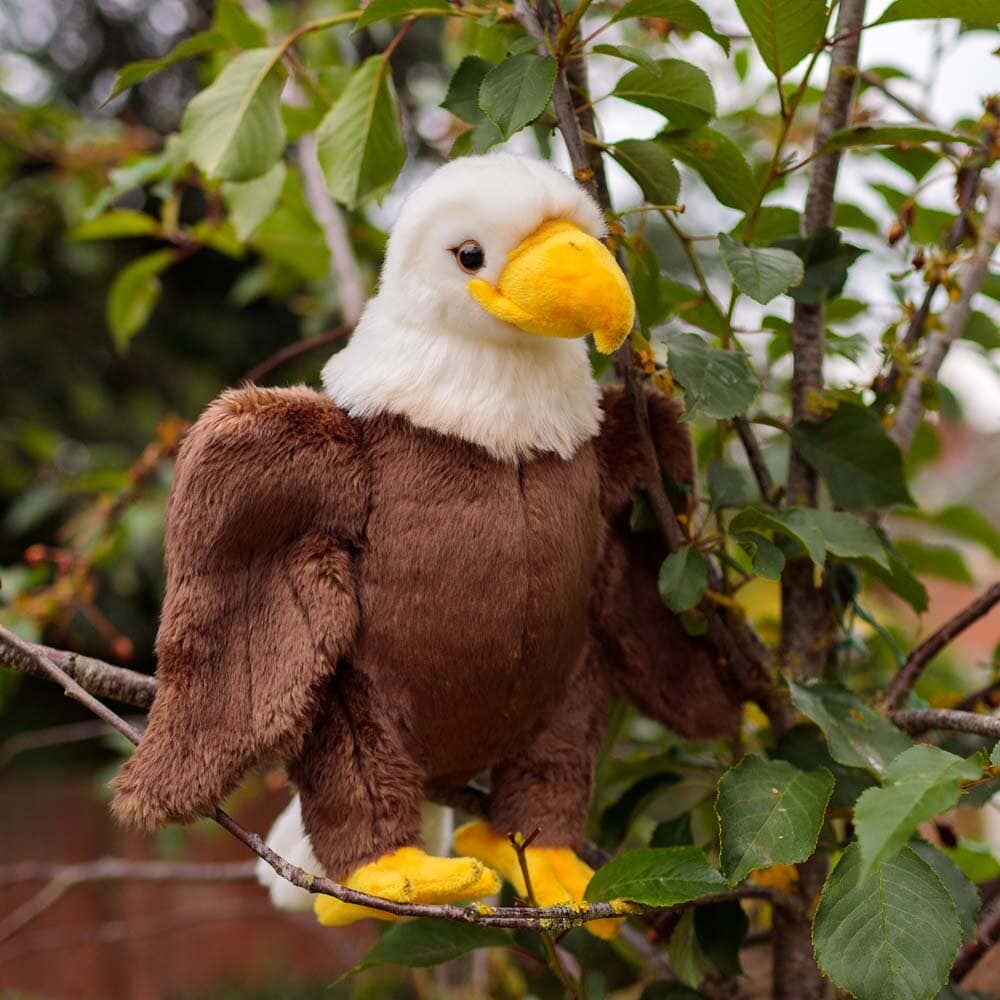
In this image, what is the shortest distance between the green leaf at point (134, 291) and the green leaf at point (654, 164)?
24.3 inches

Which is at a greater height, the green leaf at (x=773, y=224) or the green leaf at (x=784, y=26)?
the green leaf at (x=784, y=26)

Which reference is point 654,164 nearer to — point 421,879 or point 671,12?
point 671,12

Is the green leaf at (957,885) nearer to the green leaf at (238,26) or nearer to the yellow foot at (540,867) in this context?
the yellow foot at (540,867)

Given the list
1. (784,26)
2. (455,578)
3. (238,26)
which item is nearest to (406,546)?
(455,578)

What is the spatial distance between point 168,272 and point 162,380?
0.36m

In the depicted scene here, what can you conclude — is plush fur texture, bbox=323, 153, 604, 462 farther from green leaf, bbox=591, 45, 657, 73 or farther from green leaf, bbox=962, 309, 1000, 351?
green leaf, bbox=962, 309, 1000, 351

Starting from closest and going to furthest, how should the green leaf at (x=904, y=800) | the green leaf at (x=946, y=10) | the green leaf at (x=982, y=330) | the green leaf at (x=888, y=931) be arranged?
the green leaf at (x=904, y=800)
the green leaf at (x=888, y=931)
the green leaf at (x=946, y=10)
the green leaf at (x=982, y=330)

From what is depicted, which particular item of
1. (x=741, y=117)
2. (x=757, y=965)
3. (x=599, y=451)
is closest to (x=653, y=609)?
(x=599, y=451)

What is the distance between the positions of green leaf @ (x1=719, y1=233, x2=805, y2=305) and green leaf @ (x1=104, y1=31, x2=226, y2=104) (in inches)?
15.3

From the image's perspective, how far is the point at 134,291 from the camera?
1.15m

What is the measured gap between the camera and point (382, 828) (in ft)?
1.91

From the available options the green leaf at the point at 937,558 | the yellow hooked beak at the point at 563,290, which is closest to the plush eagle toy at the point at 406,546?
the yellow hooked beak at the point at 563,290

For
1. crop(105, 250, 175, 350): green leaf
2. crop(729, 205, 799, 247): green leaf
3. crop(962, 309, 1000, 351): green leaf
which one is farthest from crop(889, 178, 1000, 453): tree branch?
crop(105, 250, 175, 350): green leaf

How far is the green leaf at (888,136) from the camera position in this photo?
2.06 ft
